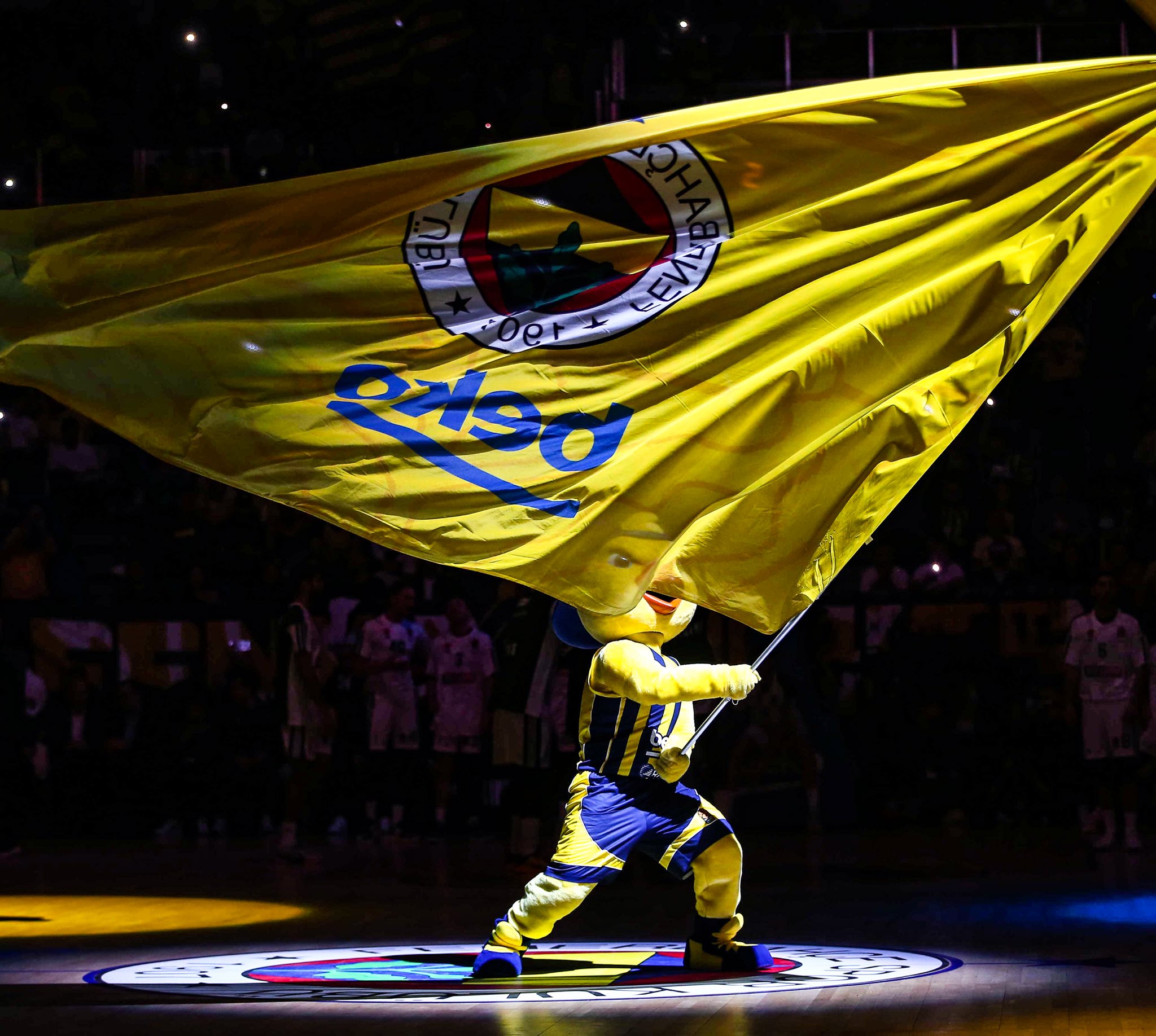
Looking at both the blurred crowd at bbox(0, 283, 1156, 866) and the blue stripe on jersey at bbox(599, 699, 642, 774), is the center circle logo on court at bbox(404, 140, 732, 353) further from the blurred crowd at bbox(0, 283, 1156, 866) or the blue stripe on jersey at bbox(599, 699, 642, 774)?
the blurred crowd at bbox(0, 283, 1156, 866)

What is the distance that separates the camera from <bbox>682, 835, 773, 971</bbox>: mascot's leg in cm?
726

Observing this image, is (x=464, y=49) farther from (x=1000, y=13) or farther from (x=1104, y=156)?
(x=1104, y=156)

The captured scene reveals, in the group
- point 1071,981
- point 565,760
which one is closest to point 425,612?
point 565,760

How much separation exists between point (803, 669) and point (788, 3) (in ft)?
21.9

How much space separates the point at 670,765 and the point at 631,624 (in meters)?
0.59

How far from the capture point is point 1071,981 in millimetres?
7082

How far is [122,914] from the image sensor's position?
9.88 metres

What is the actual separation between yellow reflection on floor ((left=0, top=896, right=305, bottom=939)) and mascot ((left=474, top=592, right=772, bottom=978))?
113 inches

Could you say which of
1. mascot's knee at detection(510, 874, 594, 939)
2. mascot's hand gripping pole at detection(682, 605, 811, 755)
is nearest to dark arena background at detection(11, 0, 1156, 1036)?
mascot's knee at detection(510, 874, 594, 939)

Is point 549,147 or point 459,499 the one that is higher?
point 549,147

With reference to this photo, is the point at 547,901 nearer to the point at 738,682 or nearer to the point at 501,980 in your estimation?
the point at 501,980

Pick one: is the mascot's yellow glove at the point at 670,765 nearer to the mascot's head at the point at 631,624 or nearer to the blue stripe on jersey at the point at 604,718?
the blue stripe on jersey at the point at 604,718

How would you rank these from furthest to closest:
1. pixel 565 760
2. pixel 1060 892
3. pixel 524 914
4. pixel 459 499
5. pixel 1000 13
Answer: pixel 1000 13 → pixel 565 760 → pixel 1060 892 → pixel 524 914 → pixel 459 499

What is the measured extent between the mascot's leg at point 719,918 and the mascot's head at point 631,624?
2.87 feet
